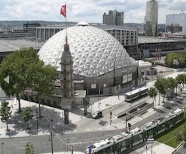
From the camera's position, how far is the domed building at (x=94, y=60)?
92.1 meters

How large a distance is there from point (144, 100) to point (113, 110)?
13607 millimetres

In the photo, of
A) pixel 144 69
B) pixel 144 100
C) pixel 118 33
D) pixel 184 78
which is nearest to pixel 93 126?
pixel 144 100

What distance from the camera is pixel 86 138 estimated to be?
6066 cm

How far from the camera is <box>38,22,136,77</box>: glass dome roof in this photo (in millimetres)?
93312

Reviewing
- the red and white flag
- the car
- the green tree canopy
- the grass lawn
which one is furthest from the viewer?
the green tree canopy

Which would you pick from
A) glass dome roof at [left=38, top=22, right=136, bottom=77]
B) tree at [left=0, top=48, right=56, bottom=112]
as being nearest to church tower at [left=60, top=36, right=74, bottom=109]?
tree at [left=0, top=48, right=56, bottom=112]

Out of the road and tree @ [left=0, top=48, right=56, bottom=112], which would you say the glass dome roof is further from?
the road

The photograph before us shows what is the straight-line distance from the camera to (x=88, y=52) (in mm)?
96250

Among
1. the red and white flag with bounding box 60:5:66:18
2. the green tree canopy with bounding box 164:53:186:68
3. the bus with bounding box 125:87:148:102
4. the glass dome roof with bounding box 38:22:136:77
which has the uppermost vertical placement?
the red and white flag with bounding box 60:5:66:18

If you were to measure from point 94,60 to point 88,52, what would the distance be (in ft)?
12.0

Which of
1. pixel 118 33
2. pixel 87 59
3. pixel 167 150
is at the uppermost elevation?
pixel 118 33

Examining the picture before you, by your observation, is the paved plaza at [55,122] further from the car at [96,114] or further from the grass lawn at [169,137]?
the car at [96,114]

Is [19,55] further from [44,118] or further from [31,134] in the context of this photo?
[31,134]

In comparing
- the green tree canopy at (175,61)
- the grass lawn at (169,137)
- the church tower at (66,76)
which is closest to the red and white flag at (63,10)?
the church tower at (66,76)
